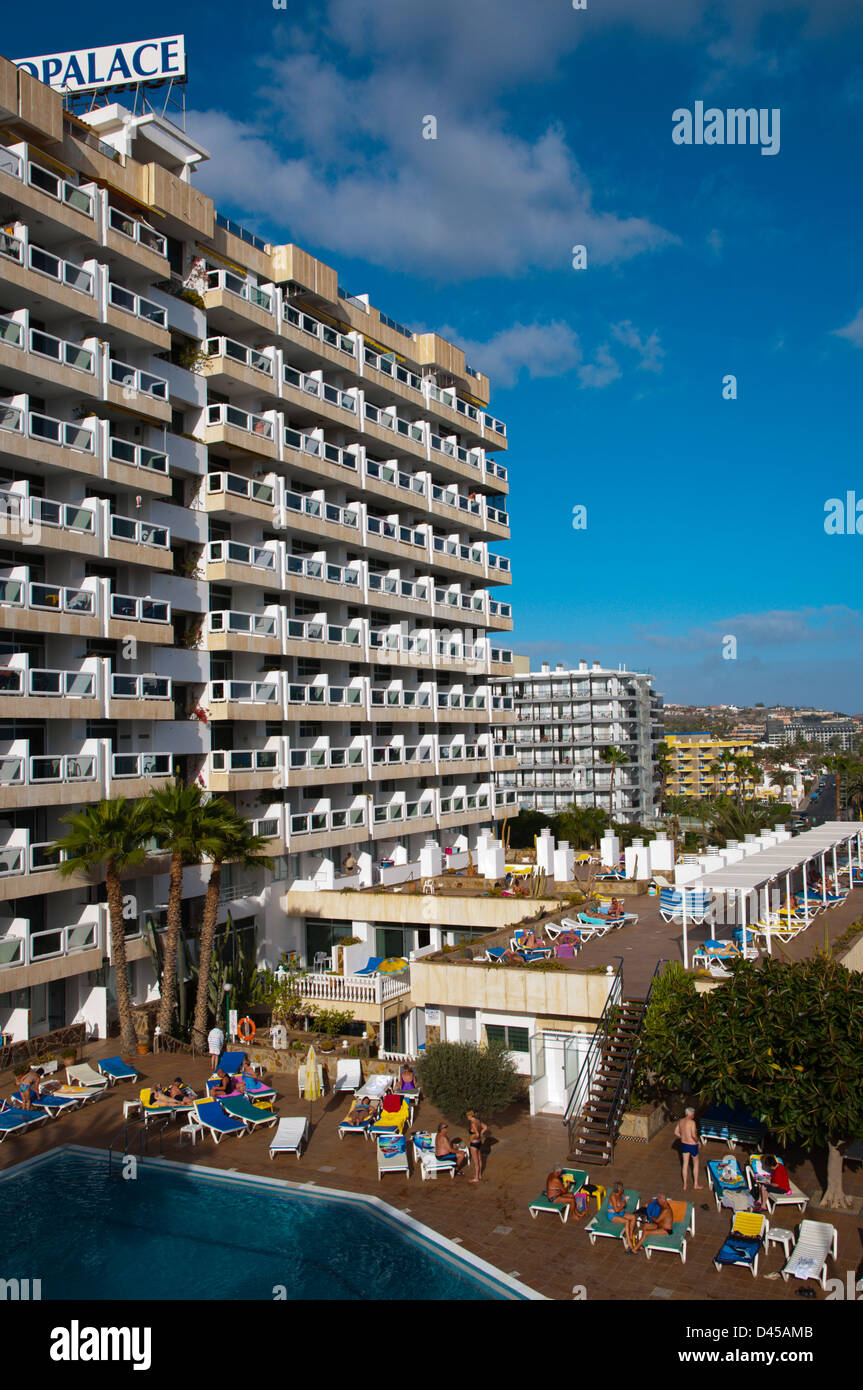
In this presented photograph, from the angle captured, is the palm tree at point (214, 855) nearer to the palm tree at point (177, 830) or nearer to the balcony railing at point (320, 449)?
the palm tree at point (177, 830)

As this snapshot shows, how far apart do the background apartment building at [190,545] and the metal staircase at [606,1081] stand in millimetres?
13439

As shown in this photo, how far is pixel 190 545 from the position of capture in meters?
33.2

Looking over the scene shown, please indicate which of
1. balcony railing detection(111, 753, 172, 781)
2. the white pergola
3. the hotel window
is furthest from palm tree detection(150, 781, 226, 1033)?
the white pergola

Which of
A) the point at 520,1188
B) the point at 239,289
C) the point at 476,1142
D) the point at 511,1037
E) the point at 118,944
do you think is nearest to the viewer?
the point at 520,1188

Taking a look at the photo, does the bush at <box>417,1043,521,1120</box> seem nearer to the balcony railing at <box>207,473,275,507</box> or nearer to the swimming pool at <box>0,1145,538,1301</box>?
the swimming pool at <box>0,1145,538,1301</box>

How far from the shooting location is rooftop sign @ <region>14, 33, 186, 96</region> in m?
32.6

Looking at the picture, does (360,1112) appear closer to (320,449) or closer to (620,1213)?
(620,1213)

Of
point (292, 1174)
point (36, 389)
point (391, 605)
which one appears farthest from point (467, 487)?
point (292, 1174)

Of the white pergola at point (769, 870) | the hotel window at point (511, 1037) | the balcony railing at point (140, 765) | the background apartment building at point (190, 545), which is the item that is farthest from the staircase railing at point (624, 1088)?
the balcony railing at point (140, 765)

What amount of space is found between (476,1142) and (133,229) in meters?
26.1

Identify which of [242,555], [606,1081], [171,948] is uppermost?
[242,555]

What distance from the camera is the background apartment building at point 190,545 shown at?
26.2m

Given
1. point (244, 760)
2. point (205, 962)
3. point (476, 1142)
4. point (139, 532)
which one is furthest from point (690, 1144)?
point (139, 532)
